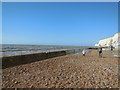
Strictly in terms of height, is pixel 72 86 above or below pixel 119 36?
below

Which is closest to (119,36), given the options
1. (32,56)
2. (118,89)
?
(32,56)

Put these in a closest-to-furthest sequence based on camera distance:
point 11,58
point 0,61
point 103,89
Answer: point 103,89 < point 0,61 < point 11,58

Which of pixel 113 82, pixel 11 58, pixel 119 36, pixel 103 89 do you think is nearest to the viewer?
pixel 103 89

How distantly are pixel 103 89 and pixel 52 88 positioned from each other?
239 cm

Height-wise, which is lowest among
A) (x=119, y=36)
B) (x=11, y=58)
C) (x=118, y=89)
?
(x=118, y=89)

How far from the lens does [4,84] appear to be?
17.8 feet

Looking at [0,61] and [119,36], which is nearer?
[0,61]

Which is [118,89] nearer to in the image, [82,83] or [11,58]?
[82,83]

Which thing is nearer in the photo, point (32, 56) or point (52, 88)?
point (52, 88)

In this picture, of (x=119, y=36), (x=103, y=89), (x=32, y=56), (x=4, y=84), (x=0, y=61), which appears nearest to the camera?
(x=103, y=89)

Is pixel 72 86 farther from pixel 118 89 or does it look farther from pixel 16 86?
pixel 16 86

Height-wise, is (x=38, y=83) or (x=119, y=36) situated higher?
(x=119, y=36)

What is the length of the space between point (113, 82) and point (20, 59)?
1029 cm

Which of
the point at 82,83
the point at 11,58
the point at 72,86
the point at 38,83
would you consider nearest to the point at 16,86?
the point at 38,83
